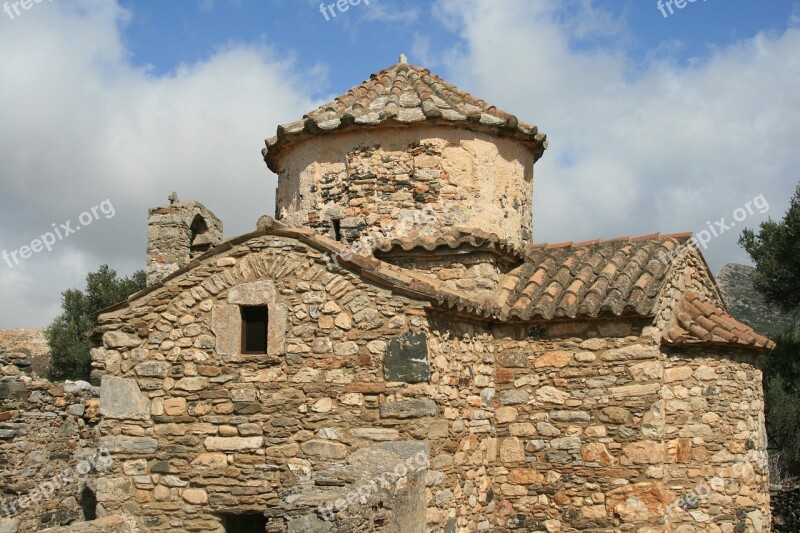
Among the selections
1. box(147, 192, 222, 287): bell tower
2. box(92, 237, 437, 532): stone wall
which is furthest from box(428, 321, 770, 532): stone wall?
box(147, 192, 222, 287): bell tower

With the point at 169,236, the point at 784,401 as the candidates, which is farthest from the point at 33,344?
the point at 784,401

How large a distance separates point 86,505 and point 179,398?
13.2 ft

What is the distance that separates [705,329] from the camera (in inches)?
353

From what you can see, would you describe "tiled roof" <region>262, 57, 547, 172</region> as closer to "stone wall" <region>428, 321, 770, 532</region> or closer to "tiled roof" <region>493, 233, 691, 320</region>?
"tiled roof" <region>493, 233, 691, 320</region>

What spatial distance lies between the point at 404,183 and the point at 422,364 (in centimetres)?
327

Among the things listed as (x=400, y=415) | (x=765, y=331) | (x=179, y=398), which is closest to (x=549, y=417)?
(x=400, y=415)

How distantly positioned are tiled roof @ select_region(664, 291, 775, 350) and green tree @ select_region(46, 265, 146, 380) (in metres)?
22.5

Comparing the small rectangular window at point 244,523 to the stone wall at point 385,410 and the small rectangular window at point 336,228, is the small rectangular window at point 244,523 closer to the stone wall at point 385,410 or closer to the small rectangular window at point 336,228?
the stone wall at point 385,410

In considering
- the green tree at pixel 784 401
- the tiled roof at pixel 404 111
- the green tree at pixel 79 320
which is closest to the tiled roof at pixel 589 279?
the tiled roof at pixel 404 111

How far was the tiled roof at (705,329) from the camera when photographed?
8844 mm

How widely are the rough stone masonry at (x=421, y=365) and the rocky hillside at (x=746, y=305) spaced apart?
22827mm

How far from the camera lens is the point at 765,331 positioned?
99.7 ft

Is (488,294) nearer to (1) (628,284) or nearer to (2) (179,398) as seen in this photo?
(1) (628,284)

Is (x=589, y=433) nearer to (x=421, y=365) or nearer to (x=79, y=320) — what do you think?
(x=421, y=365)
